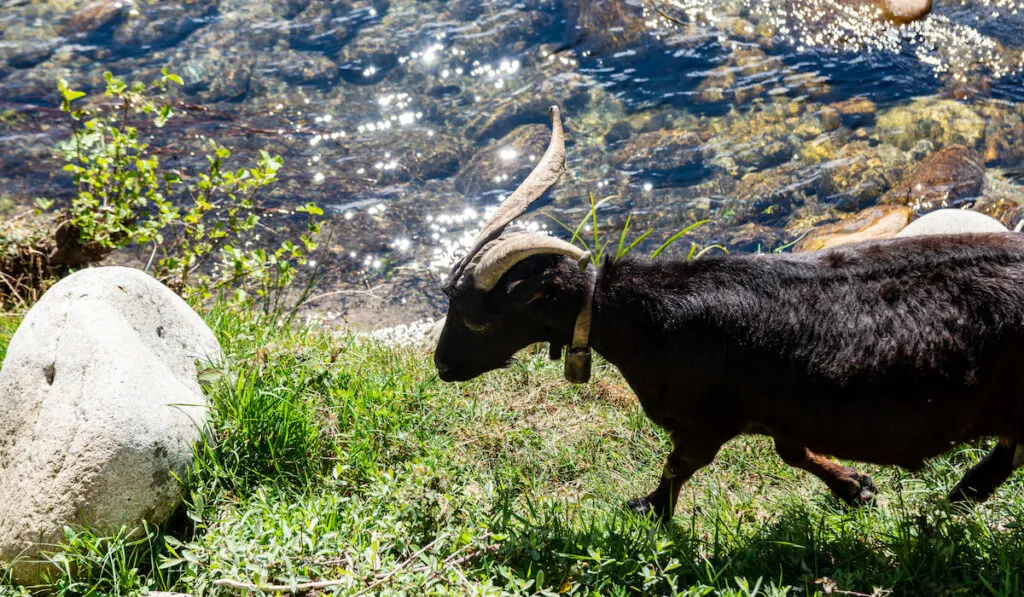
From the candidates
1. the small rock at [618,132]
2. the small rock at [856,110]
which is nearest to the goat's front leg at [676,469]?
the small rock at [618,132]

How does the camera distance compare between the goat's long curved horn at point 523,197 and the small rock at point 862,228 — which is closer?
the goat's long curved horn at point 523,197

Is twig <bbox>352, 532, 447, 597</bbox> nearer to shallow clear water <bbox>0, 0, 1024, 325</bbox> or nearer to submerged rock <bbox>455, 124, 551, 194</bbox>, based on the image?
shallow clear water <bbox>0, 0, 1024, 325</bbox>

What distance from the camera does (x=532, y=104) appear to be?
10.2 metres

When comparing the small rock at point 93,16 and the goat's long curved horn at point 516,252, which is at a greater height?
the goat's long curved horn at point 516,252

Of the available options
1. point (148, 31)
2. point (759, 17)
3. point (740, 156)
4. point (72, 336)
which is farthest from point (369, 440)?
point (148, 31)

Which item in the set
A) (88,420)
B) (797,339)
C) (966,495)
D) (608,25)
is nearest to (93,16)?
(608,25)

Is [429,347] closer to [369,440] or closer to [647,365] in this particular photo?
[369,440]

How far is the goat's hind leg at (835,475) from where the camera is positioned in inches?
157

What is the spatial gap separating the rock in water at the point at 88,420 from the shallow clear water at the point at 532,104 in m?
3.22

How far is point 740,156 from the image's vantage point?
8961mm

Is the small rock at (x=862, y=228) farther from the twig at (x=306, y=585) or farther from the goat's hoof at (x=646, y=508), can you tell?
the twig at (x=306, y=585)

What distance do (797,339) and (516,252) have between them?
1322 millimetres

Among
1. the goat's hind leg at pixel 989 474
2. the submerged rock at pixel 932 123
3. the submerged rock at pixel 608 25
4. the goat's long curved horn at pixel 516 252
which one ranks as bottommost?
the submerged rock at pixel 932 123

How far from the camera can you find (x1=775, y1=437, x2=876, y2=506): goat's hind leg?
4.00 meters
